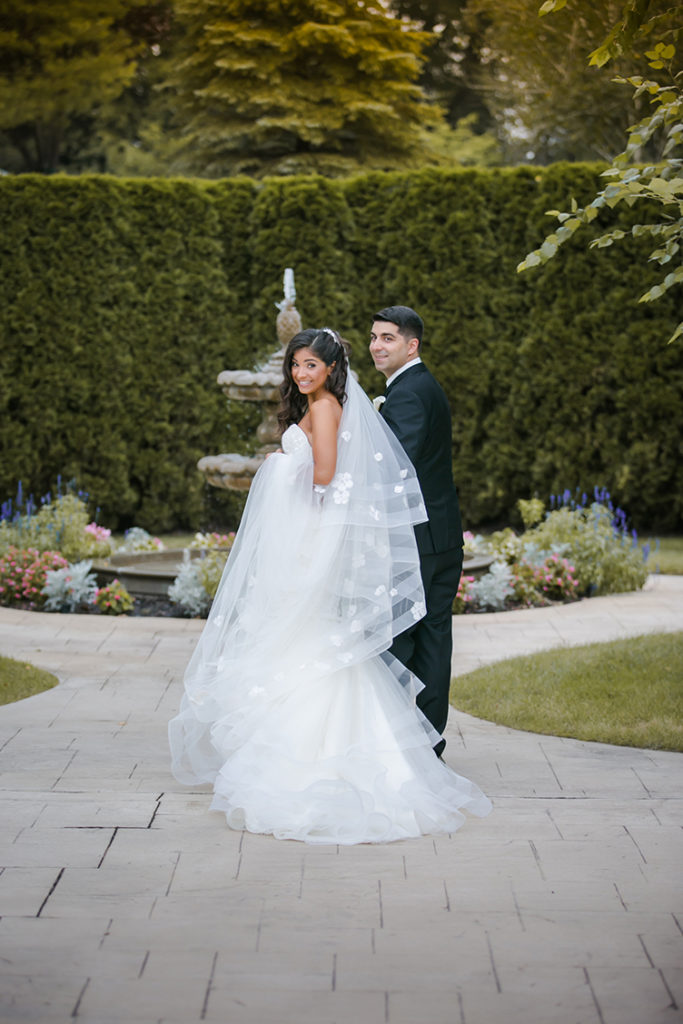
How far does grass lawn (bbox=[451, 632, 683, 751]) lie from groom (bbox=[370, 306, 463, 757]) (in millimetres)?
1122

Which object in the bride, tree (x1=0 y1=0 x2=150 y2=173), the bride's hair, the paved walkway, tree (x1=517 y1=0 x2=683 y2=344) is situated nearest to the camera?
the paved walkway

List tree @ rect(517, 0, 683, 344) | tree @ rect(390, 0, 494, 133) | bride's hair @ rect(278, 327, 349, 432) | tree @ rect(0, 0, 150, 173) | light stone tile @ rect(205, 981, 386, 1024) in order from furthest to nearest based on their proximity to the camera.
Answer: tree @ rect(390, 0, 494, 133) < tree @ rect(0, 0, 150, 173) < tree @ rect(517, 0, 683, 344) < bride's hair @ rect(278, 327, 349, 432) < light stone tile @ rect(205, 981, 386, 1024)

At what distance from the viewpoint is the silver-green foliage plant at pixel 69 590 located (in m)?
8.23

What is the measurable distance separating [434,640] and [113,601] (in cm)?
422

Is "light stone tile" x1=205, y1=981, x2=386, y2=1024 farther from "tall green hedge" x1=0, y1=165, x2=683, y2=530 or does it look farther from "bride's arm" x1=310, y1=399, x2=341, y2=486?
"tall green hedge" x1=0, y1=165, x2=683, y2=530

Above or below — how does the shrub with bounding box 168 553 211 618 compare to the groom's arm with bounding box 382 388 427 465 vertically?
below

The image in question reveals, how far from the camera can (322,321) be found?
1188 centimetres

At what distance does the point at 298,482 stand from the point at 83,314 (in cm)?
795

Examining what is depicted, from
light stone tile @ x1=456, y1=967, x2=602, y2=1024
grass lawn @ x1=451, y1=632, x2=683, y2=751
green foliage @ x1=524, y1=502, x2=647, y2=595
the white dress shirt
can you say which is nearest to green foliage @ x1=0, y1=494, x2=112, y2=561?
green foliage @ x1=524, y1=502, x2=647, y2=595

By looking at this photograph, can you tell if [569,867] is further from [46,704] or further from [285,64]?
[285,64]

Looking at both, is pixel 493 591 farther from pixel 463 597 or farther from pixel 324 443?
pixel 324 443

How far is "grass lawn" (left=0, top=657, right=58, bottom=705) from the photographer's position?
5855 mm

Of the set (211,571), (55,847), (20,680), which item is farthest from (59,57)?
(55,847)

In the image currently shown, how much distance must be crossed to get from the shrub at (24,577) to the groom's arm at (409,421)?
4.62 m
